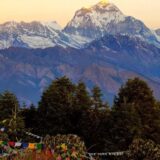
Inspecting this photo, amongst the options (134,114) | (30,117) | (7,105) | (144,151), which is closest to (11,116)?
(7,105)

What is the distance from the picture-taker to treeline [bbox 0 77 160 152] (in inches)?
2677

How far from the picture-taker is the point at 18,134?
246ft

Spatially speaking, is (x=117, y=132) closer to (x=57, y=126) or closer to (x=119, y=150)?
(x=119, y=150)

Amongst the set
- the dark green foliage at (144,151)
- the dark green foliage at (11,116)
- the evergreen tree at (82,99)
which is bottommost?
the dark green foliage at (144,151)

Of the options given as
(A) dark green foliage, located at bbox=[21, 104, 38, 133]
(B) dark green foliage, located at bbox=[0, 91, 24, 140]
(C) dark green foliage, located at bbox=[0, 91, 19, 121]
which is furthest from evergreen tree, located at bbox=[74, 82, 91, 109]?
(C) dark green foliage, located at bbox=[0, 91, 19, 121]

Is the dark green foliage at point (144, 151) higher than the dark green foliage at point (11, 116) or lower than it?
lower

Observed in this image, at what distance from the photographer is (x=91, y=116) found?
251 feet

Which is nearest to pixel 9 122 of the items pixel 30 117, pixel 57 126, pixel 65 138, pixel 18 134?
pixel 18 134

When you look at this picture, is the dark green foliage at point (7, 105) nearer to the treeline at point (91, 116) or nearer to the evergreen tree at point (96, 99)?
the treeline at point (91, 116)

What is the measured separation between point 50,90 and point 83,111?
17.9 ft

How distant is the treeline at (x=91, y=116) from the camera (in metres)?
68.0

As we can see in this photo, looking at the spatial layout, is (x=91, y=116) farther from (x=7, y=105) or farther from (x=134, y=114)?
(x=7, y=105)

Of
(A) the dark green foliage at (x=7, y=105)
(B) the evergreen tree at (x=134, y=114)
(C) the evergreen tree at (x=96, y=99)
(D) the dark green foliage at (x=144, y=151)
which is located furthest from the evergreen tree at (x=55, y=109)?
(D) the dark green foliage at (x=144, y=151)

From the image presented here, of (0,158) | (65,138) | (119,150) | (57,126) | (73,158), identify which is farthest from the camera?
(57,126)
